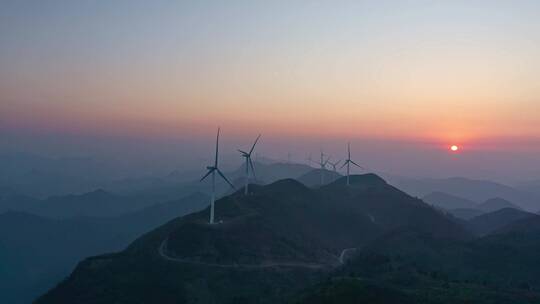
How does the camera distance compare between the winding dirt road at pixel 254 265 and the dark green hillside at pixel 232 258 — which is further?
the winding dirt road at pixel 254 265

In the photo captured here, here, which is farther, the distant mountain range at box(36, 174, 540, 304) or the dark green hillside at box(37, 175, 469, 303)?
the dark green hillside at box(37, 175, 469, 303)

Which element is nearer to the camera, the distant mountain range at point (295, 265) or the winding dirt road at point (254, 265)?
the distant mountain range at point (295, 265)

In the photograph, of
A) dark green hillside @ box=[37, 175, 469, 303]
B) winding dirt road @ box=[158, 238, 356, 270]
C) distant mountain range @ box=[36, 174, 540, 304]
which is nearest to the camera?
distant mountain range @ box=[36, 174, 540, 304]

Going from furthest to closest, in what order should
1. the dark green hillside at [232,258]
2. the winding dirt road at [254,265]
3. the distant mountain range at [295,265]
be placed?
the winding dirt road at [254,265] → the dark green hillside at [232,258] → the distant mountain range at [295,265]

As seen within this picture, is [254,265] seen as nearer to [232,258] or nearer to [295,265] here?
[232,258]

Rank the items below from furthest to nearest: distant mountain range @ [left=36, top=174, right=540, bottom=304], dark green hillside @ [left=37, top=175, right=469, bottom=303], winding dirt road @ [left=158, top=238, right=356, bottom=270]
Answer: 1. winding dirt road @ [left=158, top=238, right=356, bottom=270]
2. dark green hillside @ [left=37, top=175, right=469, bottom=303]
3. distant mountain range @ [left=36, top=174, right=540, bottom=304]

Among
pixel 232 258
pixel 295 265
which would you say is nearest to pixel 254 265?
pixel 232 258

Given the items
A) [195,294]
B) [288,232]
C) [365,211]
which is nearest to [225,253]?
[195,294]

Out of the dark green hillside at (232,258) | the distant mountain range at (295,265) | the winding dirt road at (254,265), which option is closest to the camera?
the distant mountain range at (295,265)

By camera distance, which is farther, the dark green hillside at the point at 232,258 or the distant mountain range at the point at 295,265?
the dark green hillside at the point at 232,258

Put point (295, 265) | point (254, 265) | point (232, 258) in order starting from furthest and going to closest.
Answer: point (295, 265) < point (232, 258) < point (254, 265)

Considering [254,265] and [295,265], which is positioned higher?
[254,265]

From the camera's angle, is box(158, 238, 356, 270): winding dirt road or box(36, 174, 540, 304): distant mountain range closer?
box(36, 174, 540, 304): distant mountain range
